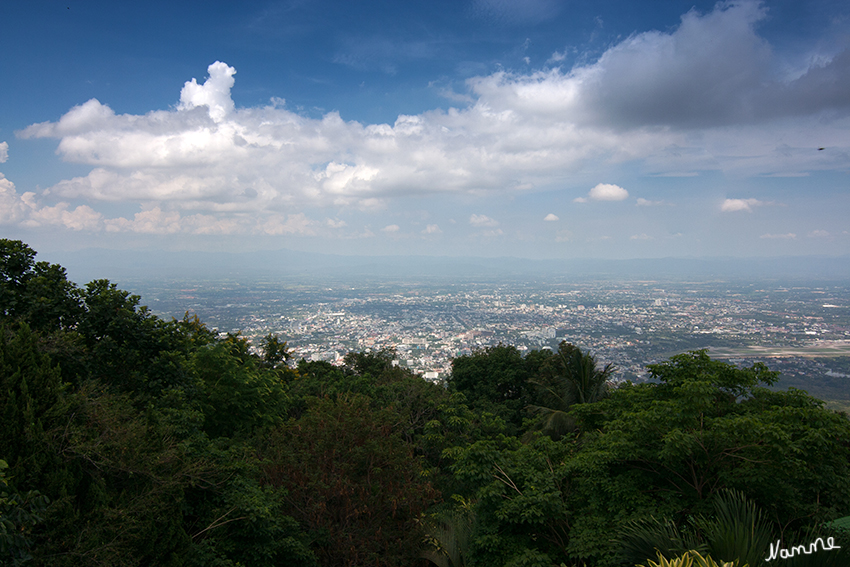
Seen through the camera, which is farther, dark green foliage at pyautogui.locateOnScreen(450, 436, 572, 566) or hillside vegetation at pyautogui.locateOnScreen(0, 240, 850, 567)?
dark green foliage at pyautogui.locateOnScreen(450, 436, 572, 566)

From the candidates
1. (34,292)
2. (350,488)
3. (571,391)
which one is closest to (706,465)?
(350,488)

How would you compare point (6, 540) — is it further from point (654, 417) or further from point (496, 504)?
point (654, 417)

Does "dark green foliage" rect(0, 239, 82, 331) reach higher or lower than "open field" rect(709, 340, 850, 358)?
higher

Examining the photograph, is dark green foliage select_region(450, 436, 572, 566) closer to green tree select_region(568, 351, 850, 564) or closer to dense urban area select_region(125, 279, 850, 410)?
green tree select_region(568, 351, 850, 564)

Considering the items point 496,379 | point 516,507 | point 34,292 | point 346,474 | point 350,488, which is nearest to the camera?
point 516,507

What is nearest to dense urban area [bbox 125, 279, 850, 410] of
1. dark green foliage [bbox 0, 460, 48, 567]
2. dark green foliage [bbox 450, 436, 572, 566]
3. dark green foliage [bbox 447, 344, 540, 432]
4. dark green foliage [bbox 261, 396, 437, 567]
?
dark green foliage [bbox 447, 344, 540, 432]

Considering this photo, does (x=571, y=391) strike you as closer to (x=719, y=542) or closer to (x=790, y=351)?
(x=719, y=542)

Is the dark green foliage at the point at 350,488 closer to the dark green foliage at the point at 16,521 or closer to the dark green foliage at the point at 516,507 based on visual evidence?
the dark green foliage at the point at 516,507
